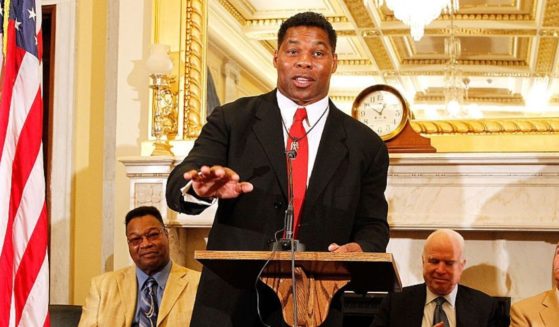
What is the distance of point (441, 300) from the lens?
4.05 meters

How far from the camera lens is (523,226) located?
15.0 feet

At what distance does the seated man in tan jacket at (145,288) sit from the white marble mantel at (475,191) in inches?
45.7

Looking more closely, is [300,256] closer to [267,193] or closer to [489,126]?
[267,193]

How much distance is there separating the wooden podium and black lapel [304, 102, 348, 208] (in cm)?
22

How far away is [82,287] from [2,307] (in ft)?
7.99

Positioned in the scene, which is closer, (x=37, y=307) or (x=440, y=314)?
(x=37, y=307)

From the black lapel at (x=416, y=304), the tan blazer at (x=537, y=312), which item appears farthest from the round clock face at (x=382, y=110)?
the tan blazer at (x=537, y=312)

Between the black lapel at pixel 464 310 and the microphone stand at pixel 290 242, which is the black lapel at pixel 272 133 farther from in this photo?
the black lapel at pixel 464 310

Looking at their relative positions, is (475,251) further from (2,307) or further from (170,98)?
(2,307)

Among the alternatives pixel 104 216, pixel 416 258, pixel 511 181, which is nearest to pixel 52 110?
pixel 104 216

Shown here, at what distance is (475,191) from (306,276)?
2686 millimetres

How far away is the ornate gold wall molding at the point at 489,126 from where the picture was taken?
468 centimetres

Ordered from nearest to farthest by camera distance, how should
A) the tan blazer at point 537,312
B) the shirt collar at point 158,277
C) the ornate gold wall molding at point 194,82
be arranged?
the tan blazer at point 537,312 < the shirt collar at point 158,277 < the ornate gold wall molding at point 194,82

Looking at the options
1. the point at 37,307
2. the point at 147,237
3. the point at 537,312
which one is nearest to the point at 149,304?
the point at 147,237
